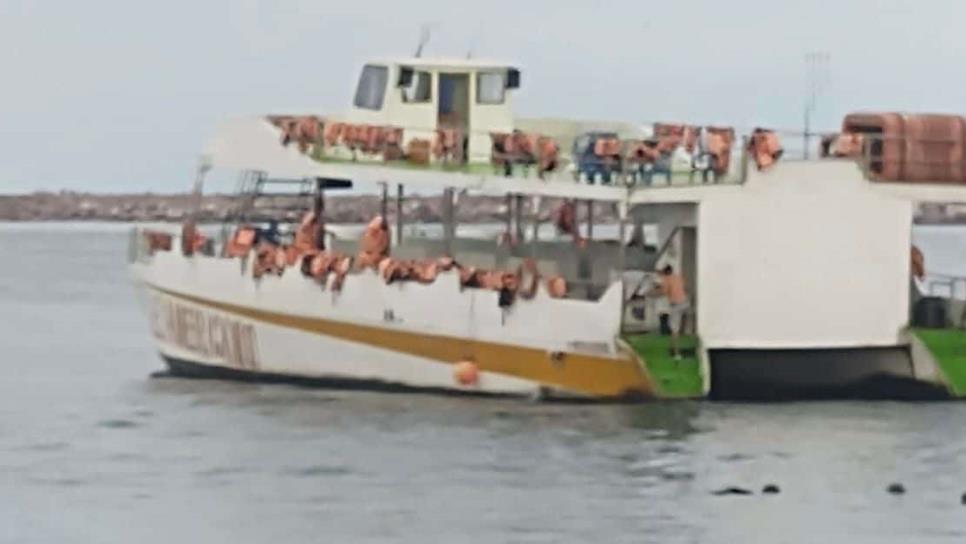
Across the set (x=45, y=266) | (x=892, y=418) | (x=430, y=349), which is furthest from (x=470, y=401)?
(x=45, y=266)

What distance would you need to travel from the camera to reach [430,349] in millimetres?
49031

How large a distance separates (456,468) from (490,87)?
413 inches

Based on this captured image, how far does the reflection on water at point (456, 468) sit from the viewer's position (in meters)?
40.0

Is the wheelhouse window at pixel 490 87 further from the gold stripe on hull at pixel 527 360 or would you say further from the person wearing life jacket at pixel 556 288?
the person wearing life jacket at pixel 556 288

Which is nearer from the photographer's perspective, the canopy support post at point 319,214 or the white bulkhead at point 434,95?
the white bulkhead at point 434,95

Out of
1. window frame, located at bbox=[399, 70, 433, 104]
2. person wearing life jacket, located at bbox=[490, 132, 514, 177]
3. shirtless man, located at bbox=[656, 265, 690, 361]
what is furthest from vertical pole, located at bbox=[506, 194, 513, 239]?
shirtless man, located at bbox=[656, 265, 690, 361]

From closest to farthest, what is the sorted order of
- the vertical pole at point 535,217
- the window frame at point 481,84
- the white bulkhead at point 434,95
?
the vertical pole at point 535,217
the white bulkhead at point 434,95
the window frame at point 481,84

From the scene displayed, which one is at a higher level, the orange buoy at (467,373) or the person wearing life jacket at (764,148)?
the person wearing life jacket at (764,148)

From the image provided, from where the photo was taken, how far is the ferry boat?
47.6m

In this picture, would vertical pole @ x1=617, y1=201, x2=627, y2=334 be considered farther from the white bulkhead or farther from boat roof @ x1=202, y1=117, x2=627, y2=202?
the white bulkhead

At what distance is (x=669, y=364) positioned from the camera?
47.3 m

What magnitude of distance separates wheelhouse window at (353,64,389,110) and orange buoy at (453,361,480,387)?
5.55 metres

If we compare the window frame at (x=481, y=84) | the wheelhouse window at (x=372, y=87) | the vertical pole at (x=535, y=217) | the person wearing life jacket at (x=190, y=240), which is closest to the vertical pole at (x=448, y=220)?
the vertical pole at (x=535, y=217)

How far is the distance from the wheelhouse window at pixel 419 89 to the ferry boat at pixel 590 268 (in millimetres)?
24
